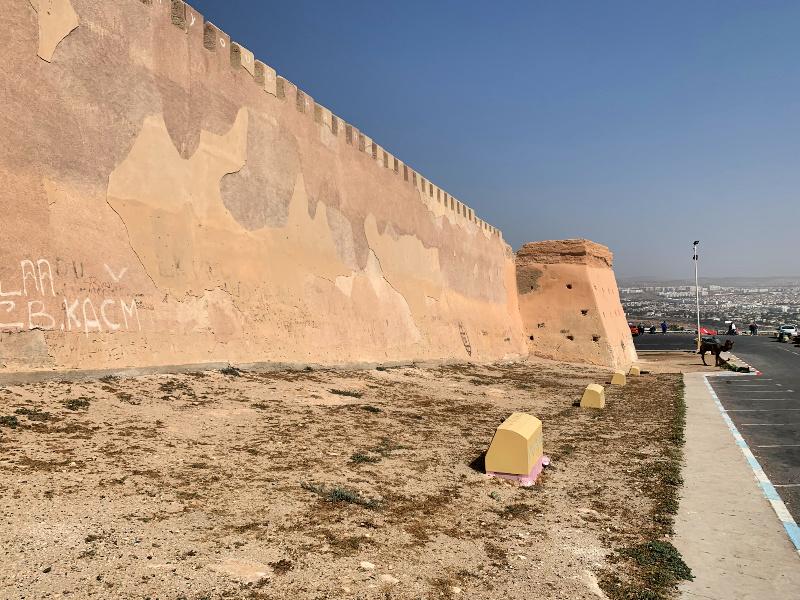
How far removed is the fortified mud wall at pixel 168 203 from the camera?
7.68 m

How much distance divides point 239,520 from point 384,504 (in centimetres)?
142

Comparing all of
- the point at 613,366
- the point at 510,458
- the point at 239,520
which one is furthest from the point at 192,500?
the point at 613,366

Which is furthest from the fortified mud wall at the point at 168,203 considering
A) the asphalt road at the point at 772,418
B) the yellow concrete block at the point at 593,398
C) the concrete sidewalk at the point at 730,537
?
the asphalt road at the point at 772,418

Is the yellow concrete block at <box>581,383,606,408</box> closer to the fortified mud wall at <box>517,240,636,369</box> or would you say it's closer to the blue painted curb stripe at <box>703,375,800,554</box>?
the blue painted curb stripe at <box>703,375,800,554</box>

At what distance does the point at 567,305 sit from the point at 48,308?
27841mm

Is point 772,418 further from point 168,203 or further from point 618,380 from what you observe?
point 168,203

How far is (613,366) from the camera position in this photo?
30.4 metres

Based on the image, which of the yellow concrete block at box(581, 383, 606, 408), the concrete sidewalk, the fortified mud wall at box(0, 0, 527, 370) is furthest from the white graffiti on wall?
the yellow concrete block at box(581, 383, 606, 408)

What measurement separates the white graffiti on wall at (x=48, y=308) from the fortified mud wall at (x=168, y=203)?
0.02m

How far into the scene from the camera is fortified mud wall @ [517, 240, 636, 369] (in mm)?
31047

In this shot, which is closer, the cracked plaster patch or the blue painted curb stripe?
the blue painted curb stripe

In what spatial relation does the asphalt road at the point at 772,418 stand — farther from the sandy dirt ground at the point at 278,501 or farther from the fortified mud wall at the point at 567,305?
the fortified mud wall at the point at 567,305

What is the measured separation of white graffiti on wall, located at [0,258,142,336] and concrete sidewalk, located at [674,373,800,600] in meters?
7.77

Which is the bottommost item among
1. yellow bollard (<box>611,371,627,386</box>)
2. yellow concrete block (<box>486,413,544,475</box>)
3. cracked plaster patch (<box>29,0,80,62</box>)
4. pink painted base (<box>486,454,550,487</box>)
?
yellow bollard (<box>611,371,627,386</box>)
